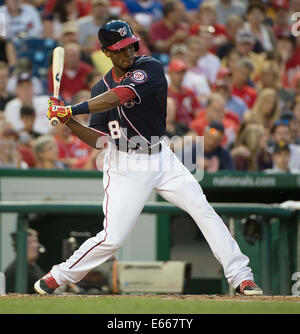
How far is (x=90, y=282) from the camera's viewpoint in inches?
301

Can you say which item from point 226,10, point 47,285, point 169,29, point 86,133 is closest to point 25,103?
point 169,29

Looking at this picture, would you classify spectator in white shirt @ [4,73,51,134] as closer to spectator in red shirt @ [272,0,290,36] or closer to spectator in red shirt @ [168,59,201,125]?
spectator in red shirt @ [168,59,201,125]

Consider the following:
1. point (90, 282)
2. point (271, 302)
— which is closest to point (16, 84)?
point (90, 282)

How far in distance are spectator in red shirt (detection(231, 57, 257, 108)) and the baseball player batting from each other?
6.07m

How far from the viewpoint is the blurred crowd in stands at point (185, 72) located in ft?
31.1

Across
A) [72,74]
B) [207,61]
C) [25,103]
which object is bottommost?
[25,103]

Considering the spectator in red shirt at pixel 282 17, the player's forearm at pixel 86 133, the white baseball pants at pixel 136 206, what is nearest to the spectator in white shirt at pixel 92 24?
the spectator in red shirt at pixel 282 17

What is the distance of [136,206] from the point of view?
567cm

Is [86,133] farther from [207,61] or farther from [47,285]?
[207,61]

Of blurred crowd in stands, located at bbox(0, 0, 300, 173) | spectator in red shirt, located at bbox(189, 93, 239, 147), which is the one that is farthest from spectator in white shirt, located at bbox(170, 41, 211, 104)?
spectator in red shirt, located at bbox(189, 93, 239, 147)

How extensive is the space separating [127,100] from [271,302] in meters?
1.57

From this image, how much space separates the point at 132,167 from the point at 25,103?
4.31m

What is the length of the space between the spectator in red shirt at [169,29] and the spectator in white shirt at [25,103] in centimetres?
302

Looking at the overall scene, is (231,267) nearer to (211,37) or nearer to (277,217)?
(277,217)
